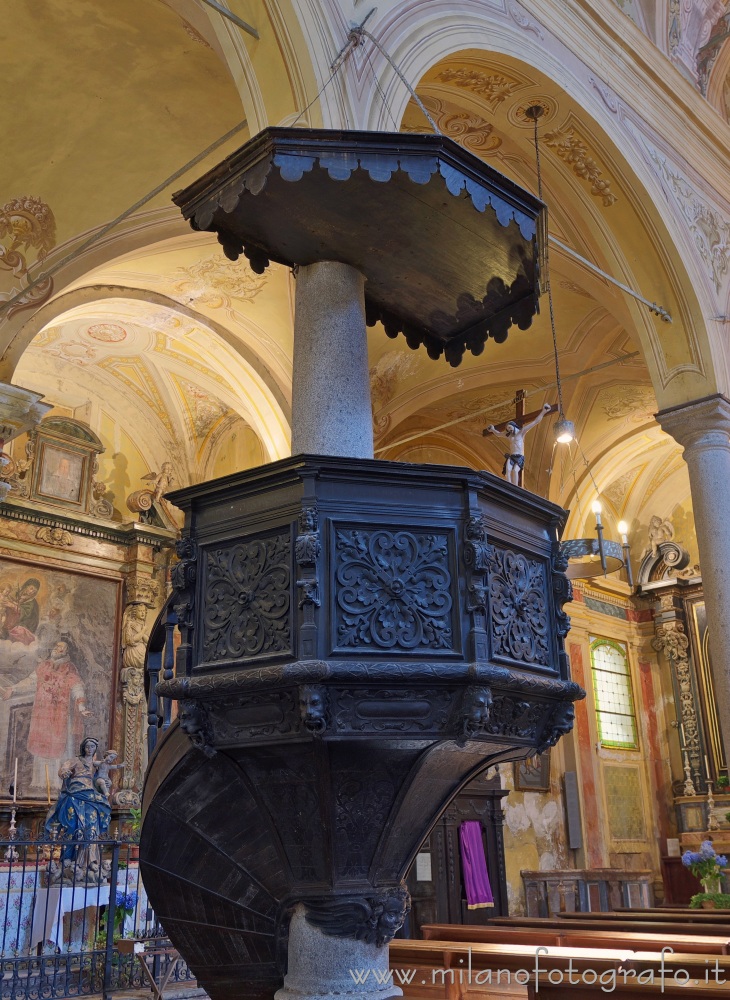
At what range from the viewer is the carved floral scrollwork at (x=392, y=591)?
2.83 metres

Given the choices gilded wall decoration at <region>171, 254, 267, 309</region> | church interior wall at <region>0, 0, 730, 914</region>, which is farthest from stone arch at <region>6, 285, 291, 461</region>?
gilded wall decoration at <region>171, 254, 267, 309</region>

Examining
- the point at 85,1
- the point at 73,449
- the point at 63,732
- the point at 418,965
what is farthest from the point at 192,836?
the point at 73,449

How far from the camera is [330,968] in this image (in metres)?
3.11

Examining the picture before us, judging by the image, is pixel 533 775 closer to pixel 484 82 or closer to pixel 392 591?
pixel 484 82

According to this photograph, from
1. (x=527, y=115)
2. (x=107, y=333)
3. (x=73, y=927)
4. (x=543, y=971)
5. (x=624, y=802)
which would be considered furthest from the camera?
(x=624, y=802)

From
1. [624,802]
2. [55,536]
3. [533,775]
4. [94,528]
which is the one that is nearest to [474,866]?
[533,775]

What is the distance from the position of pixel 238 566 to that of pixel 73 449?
941 centimetres

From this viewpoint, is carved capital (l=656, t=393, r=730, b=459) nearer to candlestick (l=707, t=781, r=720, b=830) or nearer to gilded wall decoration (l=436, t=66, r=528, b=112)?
gilded wall decoration (l=436, t=66, r=528, b=112)

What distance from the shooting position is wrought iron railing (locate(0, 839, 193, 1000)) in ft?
21.6

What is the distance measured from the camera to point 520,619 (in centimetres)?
319

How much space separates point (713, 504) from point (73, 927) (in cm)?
641

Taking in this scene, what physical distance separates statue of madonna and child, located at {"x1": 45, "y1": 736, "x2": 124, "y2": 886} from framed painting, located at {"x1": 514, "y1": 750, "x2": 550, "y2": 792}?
6022 mm

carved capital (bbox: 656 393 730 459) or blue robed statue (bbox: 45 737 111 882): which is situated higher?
carved capital (bbox: 656 393 730 459)

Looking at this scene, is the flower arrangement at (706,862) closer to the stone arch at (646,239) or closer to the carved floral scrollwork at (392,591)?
the stone arch at (646,239)
